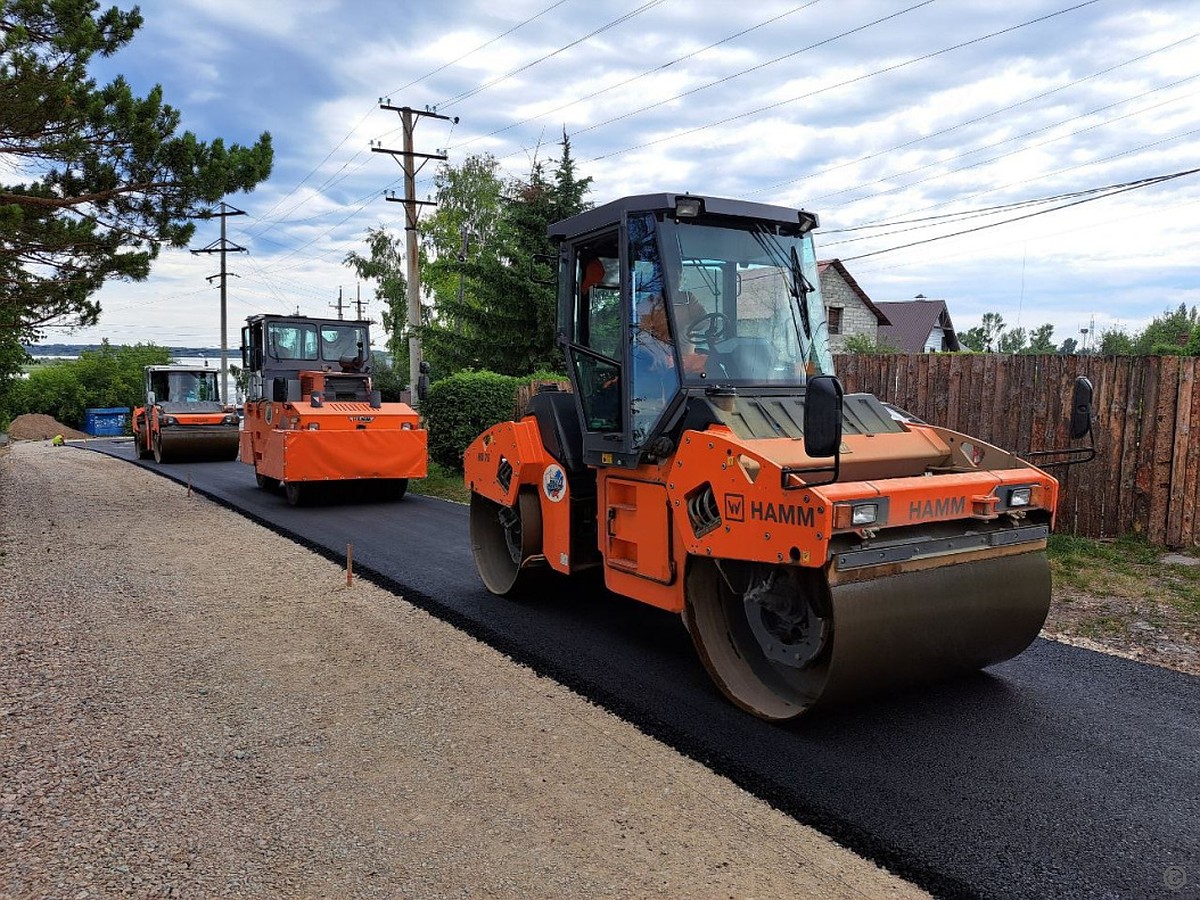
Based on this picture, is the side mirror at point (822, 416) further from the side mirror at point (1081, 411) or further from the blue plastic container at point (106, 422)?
the blue plastic container at point (106, 422)

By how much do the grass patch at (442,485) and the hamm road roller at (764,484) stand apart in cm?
722

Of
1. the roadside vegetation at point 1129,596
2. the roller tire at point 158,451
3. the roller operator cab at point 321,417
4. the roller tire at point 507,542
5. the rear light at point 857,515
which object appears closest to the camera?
the rear light at point 857,515

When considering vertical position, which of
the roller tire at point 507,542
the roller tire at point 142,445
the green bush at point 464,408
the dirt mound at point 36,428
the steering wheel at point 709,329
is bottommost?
the dirt mound at point 36,428

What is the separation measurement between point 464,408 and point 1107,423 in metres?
9.07

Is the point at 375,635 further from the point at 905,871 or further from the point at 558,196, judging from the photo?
the point at 558,196

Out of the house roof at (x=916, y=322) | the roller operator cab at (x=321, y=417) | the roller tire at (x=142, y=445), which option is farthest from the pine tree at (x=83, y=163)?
the house roof at (x=916, y=322)

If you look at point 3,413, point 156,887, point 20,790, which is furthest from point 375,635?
point 3,413

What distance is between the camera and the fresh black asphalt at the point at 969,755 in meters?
2.92

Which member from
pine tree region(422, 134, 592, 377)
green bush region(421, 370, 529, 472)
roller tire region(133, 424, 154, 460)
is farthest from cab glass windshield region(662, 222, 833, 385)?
roller tire region(133, 424, 154, 460)

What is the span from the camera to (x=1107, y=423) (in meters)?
7.81

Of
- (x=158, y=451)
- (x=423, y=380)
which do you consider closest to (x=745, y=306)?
(x=423, y=380)

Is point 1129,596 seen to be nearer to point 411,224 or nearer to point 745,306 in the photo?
point 745,306

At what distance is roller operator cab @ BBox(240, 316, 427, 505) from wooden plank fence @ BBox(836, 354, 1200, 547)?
6680 millimetres

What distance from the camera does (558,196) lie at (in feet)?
53.9
